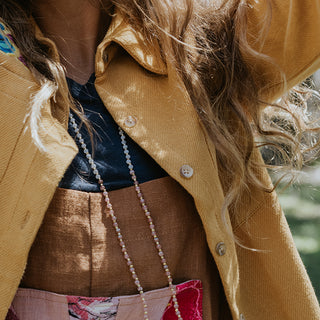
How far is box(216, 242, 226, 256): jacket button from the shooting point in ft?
4.65

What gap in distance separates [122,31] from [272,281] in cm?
73

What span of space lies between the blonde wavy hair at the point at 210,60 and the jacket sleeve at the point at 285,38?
0.02 meters

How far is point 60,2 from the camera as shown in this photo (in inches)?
62.1

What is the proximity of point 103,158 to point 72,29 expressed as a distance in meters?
0.38

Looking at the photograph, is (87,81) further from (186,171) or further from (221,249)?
(221,249)

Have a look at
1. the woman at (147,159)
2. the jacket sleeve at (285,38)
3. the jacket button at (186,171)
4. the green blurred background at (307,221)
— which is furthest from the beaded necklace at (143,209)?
the green blurred background at (307,221)

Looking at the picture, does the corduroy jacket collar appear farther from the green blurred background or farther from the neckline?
the green blurred background

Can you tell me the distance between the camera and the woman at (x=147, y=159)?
1336mm

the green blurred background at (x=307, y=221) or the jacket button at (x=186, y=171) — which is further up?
the green blurred background at (x=307, y=221)

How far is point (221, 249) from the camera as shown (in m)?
1.42

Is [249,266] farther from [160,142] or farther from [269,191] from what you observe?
[160,142]

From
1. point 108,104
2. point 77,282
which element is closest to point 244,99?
point 108,104

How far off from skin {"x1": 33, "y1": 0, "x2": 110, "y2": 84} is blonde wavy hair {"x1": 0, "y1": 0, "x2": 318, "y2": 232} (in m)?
0.05

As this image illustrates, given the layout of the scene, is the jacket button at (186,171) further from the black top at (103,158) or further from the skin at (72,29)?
the skin at (72,29)
